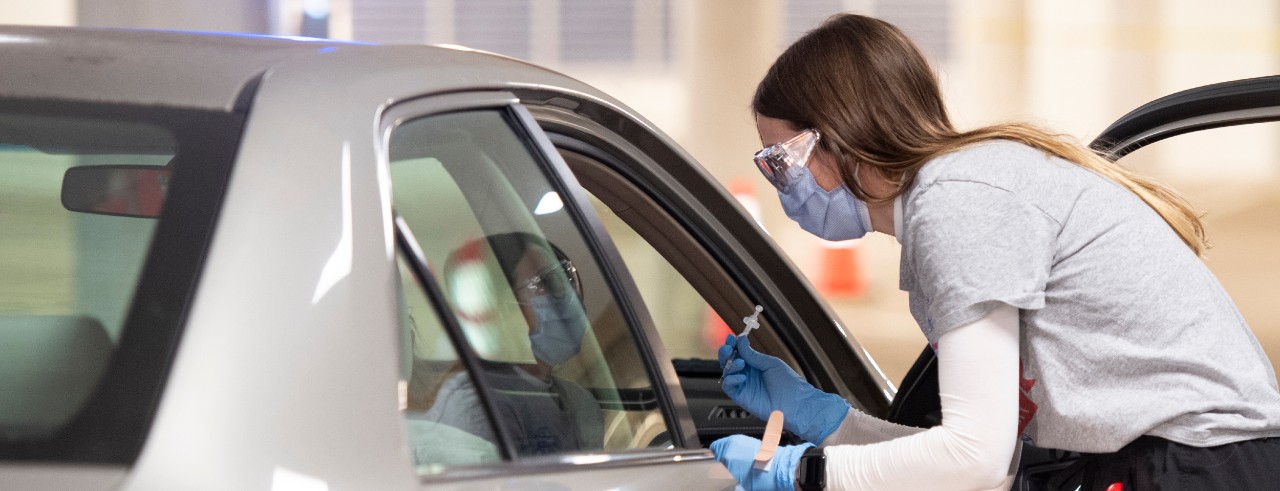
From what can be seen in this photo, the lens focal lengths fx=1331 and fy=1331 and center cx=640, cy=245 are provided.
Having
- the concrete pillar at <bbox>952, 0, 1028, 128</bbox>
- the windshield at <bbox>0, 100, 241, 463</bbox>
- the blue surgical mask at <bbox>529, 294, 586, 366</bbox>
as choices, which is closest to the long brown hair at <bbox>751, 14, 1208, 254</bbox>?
the blue surgical mask at <bbox>529, 294, 586, 366</bbox>

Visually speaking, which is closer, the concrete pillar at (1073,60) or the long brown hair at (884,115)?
the long brown hair at (884,115)

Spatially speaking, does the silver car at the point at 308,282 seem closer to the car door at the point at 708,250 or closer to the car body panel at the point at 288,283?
the car body panel at the point at 288,283

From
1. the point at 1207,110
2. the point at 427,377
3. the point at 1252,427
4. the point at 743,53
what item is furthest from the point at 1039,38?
the point at 427,377

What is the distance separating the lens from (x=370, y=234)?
3.91 feet

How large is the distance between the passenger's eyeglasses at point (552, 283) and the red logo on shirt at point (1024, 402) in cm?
67

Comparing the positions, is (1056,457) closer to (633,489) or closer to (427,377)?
(633,489)

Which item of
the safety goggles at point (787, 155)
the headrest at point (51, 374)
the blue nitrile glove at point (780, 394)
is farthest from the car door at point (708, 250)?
the headrest at point (51, 374)

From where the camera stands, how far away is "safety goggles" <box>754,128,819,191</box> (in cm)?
198

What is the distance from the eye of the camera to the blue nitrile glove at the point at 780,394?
2.36 m

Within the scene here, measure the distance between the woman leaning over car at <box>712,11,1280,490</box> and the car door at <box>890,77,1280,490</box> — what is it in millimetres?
250

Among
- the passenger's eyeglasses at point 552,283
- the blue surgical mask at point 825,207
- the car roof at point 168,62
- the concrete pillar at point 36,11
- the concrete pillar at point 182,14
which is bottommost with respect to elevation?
the passenger's eyeglasses at point 552,283

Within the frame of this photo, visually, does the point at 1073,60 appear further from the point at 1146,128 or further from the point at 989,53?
the point at 1146,128

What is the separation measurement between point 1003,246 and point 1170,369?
30 centimetres

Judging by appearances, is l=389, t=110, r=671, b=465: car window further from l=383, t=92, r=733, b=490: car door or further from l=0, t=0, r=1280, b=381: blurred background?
l=0, t=0, r=1280, b=381: blurred background
